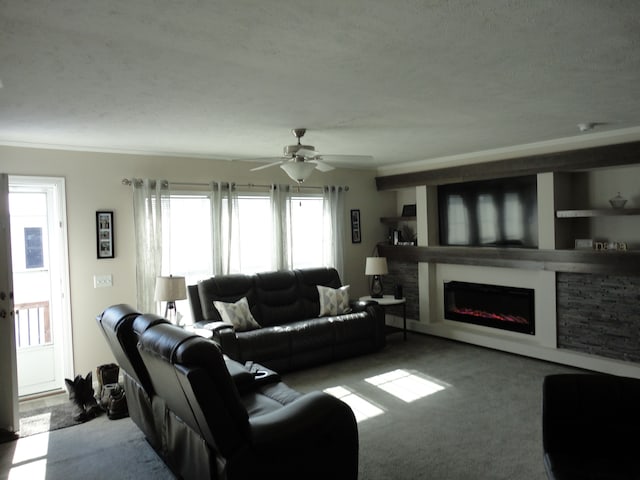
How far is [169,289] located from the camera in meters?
4.66

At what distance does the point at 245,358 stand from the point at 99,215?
2180 millimetres

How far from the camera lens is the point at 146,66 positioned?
2.49 m

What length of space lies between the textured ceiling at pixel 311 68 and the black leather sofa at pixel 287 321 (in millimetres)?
1862

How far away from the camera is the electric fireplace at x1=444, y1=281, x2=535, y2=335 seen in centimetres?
556

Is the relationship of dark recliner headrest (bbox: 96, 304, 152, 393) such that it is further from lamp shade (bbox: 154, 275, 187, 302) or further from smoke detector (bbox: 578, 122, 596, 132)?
smoke detector (bbox: 578, 122, 596, 132)

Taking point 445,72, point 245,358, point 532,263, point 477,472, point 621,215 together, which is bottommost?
point 477,472

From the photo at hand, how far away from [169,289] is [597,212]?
14.5 feet

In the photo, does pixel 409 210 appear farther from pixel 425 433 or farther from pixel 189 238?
pixel 425 433

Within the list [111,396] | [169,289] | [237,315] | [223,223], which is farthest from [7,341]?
[223,223]

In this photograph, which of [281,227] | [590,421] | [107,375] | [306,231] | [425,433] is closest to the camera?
[590,421]

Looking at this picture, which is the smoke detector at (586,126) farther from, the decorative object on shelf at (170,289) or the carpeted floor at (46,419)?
the carpeted floor at (46,419)

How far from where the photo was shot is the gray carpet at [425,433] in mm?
3100

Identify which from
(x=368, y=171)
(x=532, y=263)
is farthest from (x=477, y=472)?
(x=368, y=171)

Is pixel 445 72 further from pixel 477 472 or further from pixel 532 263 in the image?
pixel 532 263
